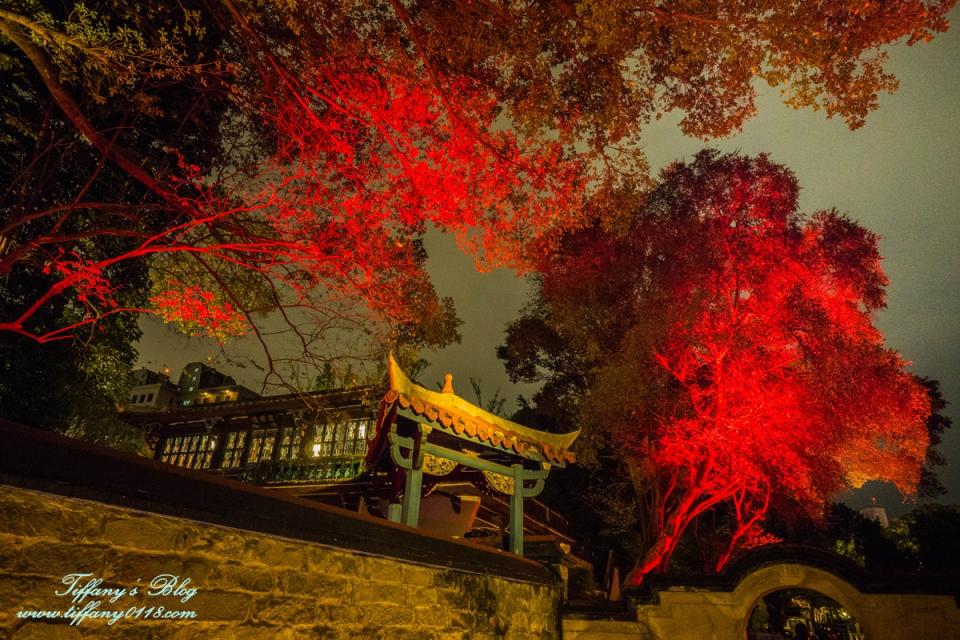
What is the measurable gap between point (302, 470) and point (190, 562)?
1211 cm

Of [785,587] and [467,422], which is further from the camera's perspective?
[467,422]

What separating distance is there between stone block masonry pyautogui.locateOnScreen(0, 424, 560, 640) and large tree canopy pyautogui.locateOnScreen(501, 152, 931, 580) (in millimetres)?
9802

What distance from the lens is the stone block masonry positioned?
2.71 meters

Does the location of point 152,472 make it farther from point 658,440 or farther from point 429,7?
point 658,440

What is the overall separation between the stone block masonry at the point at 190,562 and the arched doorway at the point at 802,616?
18.7 meters

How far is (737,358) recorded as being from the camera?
45.7ft

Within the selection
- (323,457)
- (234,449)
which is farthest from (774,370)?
(234,449)

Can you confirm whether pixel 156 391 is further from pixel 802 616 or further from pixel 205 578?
pixel 205 578

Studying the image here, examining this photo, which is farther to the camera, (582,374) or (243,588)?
(582,374)

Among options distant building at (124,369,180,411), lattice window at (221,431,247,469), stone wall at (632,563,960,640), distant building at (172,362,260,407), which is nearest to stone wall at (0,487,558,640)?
stone wall at (632,563,960,640)

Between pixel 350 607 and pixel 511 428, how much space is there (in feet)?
15.7

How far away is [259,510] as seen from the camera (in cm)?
388

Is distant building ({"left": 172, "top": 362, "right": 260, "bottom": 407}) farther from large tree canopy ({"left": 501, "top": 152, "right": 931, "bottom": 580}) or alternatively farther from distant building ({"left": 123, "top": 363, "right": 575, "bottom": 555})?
large tree canopy ({"left": 501, "top": 152, "right": 931, "bottom": 580})

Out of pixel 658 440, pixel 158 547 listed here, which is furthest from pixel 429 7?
pixel 658 440
